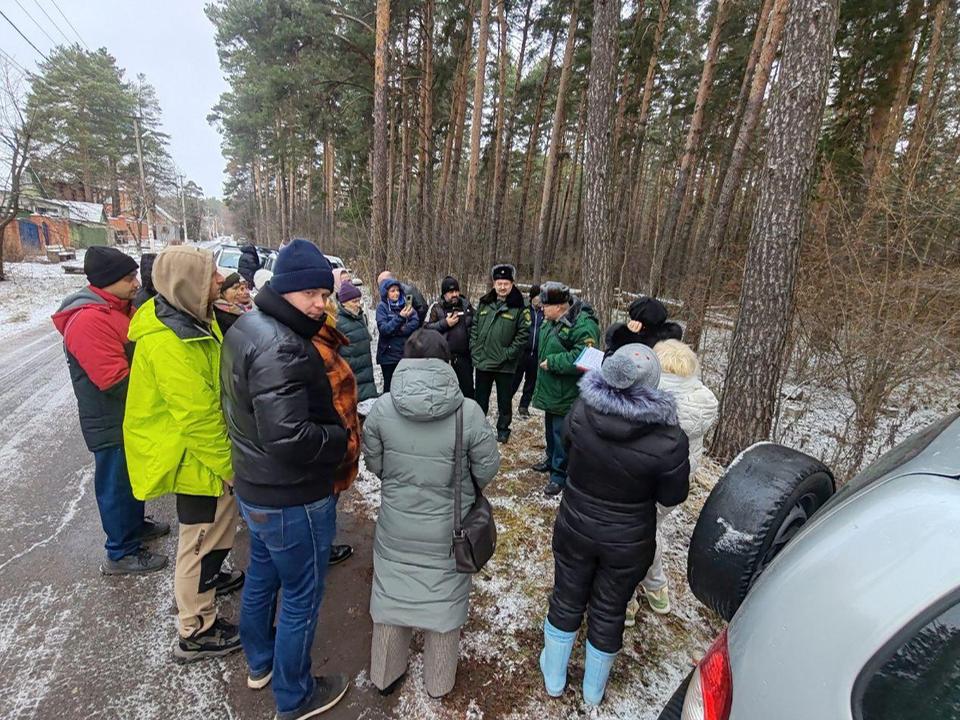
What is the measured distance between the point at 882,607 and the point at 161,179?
152 ft

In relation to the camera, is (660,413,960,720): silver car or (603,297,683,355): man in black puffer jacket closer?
(660,413,960,720): silver car

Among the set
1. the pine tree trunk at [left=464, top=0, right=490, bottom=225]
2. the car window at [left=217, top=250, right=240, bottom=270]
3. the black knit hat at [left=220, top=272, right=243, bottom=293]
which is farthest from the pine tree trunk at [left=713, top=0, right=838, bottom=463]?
the car window at [left=217, top=250, right=240, bottom=270]

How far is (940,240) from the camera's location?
17.2 ft

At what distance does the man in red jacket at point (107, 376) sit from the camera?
8.57 feet

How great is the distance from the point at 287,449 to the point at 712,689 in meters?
1.52

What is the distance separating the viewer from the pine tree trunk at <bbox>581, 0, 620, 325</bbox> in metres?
5.14

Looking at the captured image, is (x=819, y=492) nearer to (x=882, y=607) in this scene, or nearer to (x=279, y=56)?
(x=882, y=607)

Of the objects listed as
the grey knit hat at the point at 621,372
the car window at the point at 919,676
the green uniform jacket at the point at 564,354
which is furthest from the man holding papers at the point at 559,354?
the car window at the point at 919,676

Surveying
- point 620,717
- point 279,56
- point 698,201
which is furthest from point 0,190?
point 698,201

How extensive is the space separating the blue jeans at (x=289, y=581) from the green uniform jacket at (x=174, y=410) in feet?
1.45

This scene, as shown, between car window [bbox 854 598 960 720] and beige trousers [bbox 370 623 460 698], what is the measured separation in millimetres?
1778

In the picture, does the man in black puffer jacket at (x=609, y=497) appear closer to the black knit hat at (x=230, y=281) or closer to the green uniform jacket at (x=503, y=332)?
the black knit hat at (x=230, y=281)

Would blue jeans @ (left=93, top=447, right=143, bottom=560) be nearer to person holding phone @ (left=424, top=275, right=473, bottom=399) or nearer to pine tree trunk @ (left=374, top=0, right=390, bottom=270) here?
person holding phone @ (left=424, top=275, right=473, bottom=399)

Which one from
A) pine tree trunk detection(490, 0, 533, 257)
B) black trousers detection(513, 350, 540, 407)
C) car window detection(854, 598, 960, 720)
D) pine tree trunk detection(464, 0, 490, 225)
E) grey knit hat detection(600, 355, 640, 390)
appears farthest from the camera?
pine tree trunk detection(490, 0, 533, 257)
